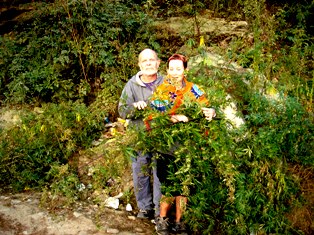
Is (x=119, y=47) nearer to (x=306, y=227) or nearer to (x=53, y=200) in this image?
(x=53, y=200)

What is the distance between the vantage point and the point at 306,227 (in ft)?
11.0

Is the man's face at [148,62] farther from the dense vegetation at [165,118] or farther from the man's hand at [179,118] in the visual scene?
the man's hand at [179,118]

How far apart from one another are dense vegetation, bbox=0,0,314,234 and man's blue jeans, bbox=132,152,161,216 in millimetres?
308

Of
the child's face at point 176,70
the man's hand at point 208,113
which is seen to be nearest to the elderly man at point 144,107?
A: the child's face at point 176,70

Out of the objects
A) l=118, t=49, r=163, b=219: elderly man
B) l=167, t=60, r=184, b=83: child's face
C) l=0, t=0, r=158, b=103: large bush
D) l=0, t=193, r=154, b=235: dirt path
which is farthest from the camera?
l=0, t=0, r=158, b=103: large bush

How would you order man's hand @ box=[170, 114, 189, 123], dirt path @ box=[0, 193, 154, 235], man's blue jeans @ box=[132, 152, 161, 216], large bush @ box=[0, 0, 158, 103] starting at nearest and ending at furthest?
man's hand @ box=[170, 114, 189, 123], dirt path @ box=[0, 193, 154, 235], man's blue jeans @ box=[132, 152, 161, 216], large bush @ box=[0, 0, 158, 103]

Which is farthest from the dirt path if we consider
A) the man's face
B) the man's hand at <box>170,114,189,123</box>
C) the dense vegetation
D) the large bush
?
the large bush

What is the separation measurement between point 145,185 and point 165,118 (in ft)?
3.59

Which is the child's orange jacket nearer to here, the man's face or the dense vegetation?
the dense vegetation


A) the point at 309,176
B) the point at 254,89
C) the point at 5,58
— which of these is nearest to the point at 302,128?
the point at 309,176

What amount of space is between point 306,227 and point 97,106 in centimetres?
323

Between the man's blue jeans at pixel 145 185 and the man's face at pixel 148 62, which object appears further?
the man's blue jeans at pixel 145 185

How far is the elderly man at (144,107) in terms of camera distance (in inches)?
129

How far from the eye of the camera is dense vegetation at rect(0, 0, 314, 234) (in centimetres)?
319
